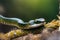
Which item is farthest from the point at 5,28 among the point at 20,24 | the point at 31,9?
the point at 31,9

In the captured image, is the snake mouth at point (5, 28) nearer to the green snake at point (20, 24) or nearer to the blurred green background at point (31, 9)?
the green snake at point (20, 24)

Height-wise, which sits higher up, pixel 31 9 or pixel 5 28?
pixel 31 9

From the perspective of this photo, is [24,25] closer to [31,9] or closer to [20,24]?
[20,24]

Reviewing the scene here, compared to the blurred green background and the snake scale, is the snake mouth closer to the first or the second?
the snake scale

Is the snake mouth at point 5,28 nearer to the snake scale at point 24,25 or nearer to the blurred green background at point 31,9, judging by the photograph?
the snake scale at point 24,25

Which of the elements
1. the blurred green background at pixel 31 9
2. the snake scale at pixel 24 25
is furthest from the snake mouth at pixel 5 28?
the blurred green background at pixel 31 9

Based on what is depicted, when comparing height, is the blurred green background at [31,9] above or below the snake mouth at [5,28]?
above
